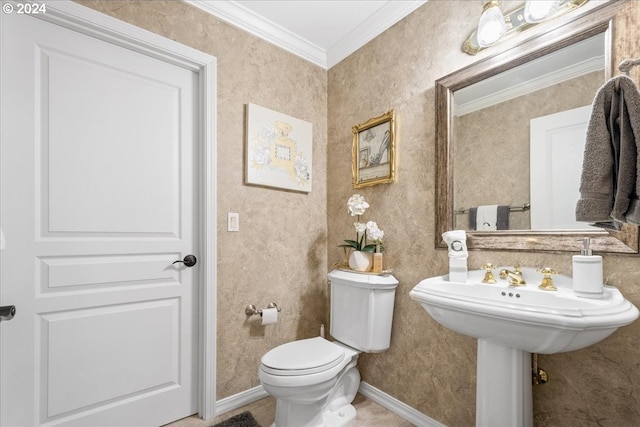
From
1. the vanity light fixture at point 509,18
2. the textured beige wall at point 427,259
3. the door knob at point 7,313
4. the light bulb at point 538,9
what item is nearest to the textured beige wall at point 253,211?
the textured beige wall at point 427,259

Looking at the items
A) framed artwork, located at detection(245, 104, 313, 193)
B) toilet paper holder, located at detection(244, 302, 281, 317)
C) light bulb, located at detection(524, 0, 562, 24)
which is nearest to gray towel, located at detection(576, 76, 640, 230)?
light bulb, located at detection(524, 0, 562, 24)

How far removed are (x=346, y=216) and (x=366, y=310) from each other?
68 centimetres

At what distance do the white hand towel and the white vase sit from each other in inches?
24.4

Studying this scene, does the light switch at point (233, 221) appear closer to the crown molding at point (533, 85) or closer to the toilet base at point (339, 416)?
the toilet base at point (339, 416)

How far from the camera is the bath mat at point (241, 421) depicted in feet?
5.25

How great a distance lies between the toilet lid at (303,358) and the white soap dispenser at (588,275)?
1058 mm

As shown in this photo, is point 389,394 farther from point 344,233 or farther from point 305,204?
point 305,204

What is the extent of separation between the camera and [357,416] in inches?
66.9

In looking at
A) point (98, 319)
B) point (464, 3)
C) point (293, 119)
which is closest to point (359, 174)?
point (293, 119)

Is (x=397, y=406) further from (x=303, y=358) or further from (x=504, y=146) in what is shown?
(x=504, y=146)

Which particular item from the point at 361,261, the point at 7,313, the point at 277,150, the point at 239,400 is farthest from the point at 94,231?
the point at 361,261

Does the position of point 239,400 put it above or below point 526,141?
below

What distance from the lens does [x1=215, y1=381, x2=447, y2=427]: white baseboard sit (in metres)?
1.61

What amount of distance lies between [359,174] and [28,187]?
1.70 meters
